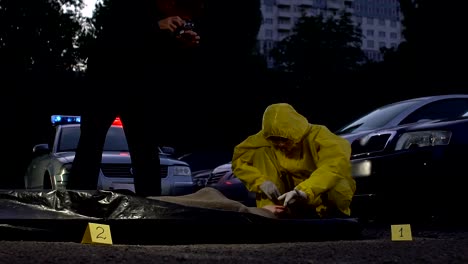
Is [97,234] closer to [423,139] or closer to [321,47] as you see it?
[423,139]

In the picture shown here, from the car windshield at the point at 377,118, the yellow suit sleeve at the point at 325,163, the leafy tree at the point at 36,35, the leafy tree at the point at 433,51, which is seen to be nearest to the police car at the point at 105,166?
the car windshield at the point at 377,118

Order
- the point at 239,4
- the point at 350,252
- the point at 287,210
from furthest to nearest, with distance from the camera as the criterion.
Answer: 1. the point at 239,4
2. the point at 287,210
3. the point at 350,252

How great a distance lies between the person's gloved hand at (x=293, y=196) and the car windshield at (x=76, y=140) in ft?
23.6

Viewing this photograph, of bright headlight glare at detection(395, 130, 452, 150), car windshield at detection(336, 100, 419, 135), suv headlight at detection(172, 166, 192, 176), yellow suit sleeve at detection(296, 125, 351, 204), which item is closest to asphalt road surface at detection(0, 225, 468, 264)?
yellow suit sleeve at detection(296, 125, 351, 204)

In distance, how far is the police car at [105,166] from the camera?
1141cm

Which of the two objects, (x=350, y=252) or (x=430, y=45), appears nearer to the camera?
(x=350, y=252)

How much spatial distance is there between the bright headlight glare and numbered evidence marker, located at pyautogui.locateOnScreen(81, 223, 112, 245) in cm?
381

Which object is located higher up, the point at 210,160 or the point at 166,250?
the point at 166,250

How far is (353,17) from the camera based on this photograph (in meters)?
132

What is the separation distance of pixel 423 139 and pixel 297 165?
7.73 feet

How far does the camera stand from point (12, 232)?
17.1 ft

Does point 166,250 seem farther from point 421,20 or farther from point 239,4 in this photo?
point 239,4

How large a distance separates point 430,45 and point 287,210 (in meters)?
29.3

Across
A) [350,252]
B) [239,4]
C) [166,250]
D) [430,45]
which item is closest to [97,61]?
[166,250]
